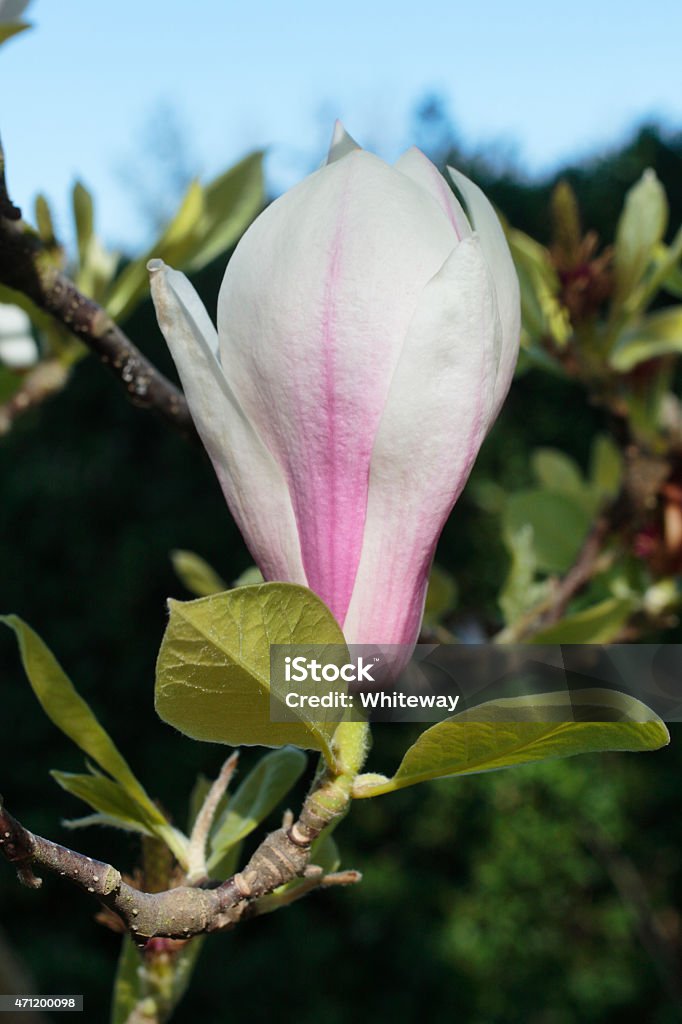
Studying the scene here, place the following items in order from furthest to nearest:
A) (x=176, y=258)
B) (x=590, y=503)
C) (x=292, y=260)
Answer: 1. (x=590, y=503)
2. (x=176, y=258)
3. (x=292, y=260)

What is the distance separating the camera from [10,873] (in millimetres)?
3072

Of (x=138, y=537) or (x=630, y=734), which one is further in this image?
(x=138, y=537)

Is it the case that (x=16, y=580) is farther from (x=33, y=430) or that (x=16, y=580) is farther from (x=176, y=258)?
(x=176, y=258)

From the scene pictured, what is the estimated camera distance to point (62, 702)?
416mm

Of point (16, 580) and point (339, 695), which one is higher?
point (339, 695)

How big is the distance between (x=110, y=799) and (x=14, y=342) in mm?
435

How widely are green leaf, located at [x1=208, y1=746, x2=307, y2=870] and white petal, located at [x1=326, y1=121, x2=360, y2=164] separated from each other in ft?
0.87

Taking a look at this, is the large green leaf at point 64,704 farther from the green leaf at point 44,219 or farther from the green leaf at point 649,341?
the green leaf at point 649,341

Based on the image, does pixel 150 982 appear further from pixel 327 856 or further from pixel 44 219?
pixel 44 219

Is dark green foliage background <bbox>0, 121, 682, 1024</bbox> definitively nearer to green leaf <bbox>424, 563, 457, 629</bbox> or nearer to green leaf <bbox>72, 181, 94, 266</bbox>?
green leaf <bbox>424, 563, 457, 629</bbox>

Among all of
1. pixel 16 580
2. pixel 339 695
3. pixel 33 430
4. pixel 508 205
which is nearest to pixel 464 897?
pixel 16 580

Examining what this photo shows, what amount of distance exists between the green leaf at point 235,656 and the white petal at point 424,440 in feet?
0.11

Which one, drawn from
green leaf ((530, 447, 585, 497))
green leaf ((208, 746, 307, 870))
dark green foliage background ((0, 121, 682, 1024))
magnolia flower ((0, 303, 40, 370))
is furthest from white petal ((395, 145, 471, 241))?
dark green foliage background ((0, 121, 682, 1024))

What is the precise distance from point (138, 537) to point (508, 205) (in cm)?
207
